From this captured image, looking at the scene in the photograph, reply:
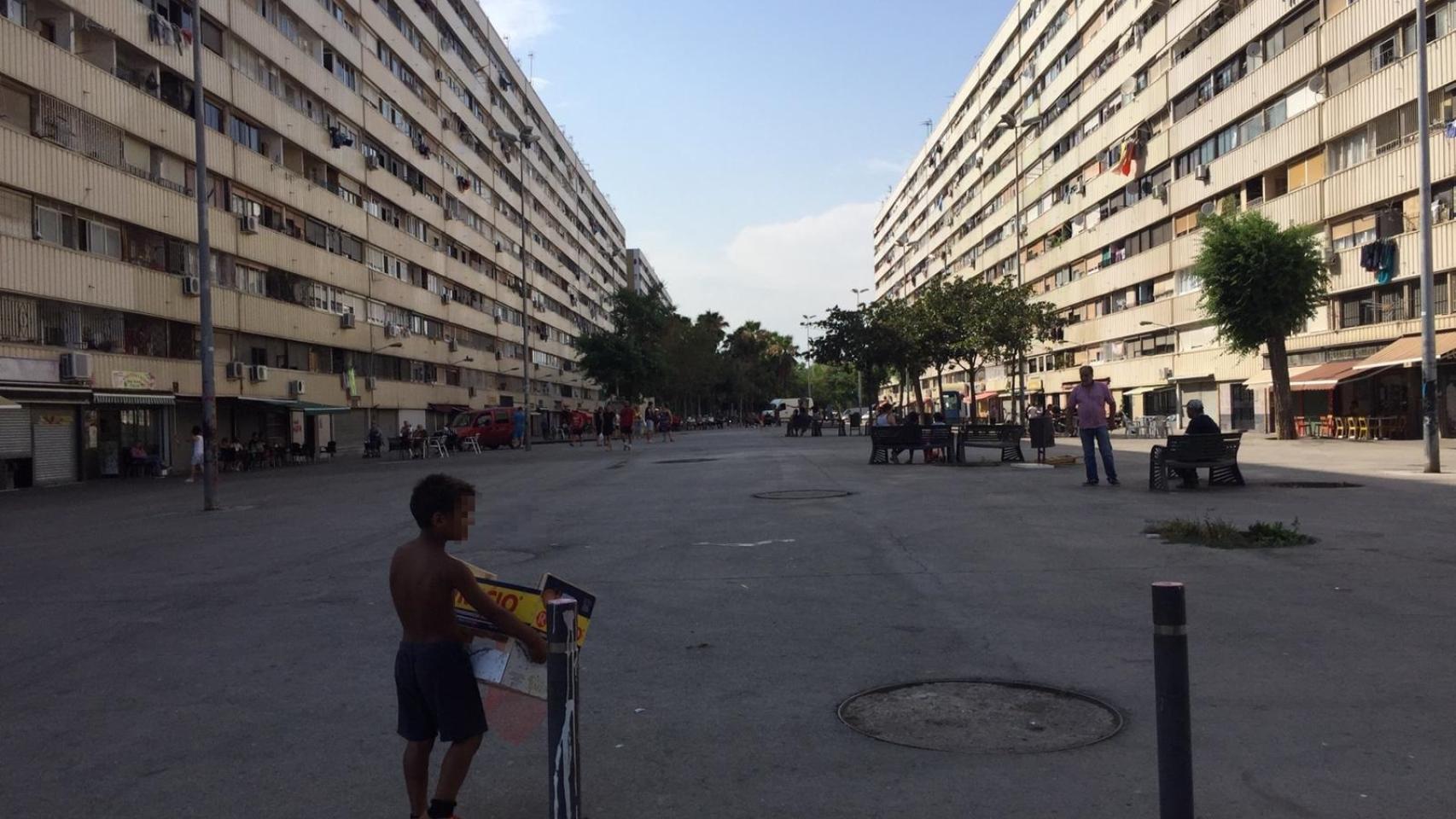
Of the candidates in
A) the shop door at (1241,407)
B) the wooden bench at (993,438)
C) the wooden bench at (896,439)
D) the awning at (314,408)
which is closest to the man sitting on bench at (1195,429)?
the wooden bench at (993,438)

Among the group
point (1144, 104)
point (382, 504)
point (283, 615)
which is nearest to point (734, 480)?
point (382, 504)

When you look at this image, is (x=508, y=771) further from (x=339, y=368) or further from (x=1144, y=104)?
(x=1144, y=104)

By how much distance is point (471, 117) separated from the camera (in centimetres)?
6238

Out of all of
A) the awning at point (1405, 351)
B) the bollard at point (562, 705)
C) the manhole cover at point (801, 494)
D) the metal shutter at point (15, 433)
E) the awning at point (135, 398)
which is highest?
the awning at point (1405, 351)

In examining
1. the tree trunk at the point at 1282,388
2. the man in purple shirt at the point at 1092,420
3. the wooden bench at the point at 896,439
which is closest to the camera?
the man in purple shirt at the point at 1092,420

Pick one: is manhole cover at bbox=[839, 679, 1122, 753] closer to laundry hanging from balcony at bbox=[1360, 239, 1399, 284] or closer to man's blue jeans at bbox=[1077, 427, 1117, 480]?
man's blue jeans at bbox=[1077, 427, 1117, 480]

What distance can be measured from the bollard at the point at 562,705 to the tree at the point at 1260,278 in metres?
32.2

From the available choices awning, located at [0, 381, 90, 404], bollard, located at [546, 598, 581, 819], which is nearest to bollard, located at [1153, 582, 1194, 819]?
bollard, located at [546, 598, 581, 819]

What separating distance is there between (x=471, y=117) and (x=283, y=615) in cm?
5964

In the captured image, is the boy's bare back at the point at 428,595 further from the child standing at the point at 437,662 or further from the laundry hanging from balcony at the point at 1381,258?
the laundry hanging from balcony at the point at 1381,258

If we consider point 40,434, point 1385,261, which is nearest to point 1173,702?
point 40,434

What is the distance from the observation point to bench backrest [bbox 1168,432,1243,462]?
13589 mm

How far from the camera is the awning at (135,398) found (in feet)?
86.4

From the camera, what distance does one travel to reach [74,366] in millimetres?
26031
